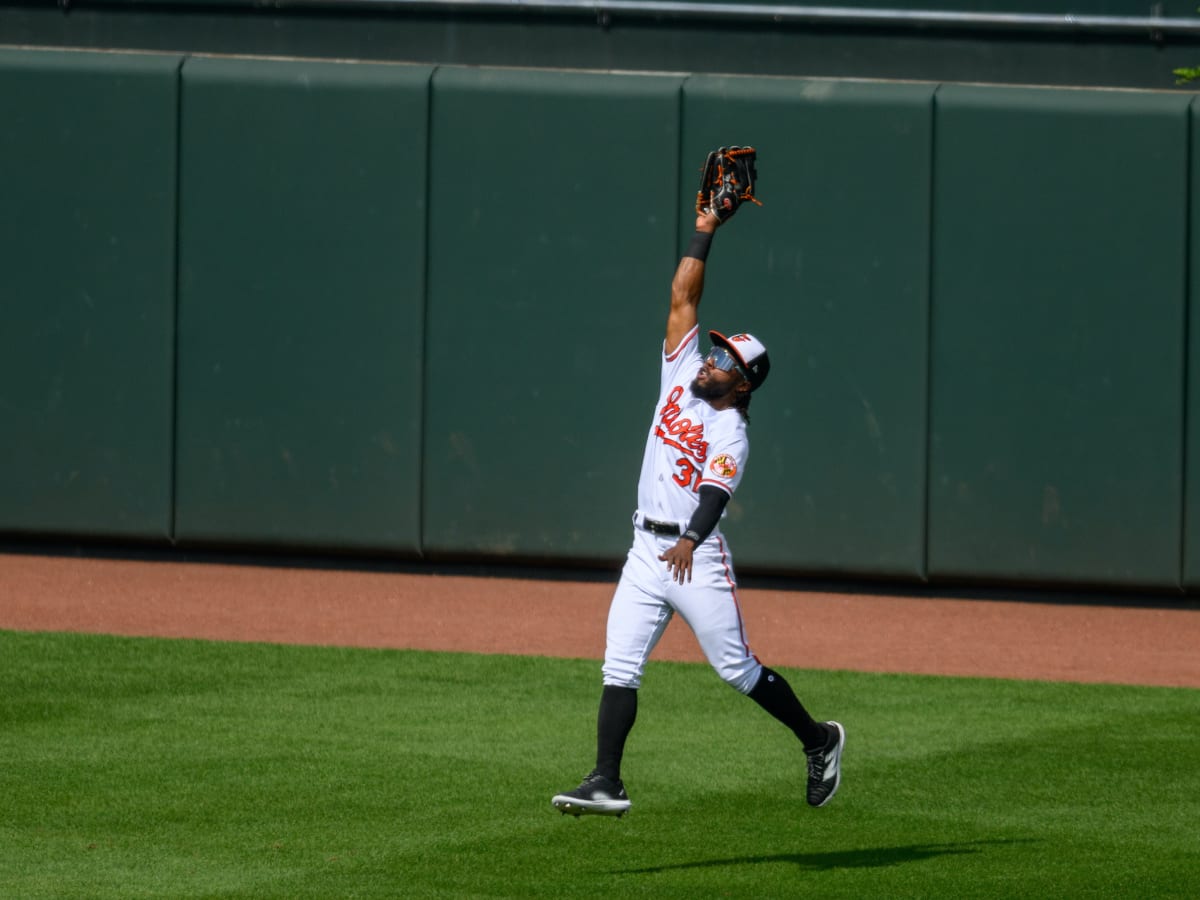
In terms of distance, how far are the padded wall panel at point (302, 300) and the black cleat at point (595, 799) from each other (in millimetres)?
6917

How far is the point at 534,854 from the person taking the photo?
256 inches

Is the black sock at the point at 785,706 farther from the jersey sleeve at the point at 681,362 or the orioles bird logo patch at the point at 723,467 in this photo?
the jersey sleeve at the point at 681,362

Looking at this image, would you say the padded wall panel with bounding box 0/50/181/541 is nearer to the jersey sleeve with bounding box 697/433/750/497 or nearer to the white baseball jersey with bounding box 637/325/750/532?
the white baseball jersey with bounding box 637/325/750/532

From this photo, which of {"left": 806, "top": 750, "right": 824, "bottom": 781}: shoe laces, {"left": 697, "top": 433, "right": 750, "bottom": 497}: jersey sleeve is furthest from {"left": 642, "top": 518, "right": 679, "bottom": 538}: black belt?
{"left": 806, "top": 750, "right": 824, "bottom": 781}: shoe laces

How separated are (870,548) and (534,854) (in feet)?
21.6

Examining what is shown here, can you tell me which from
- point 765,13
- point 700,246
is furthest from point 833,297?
point 700,246

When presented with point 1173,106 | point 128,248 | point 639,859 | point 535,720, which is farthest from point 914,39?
point 639,859

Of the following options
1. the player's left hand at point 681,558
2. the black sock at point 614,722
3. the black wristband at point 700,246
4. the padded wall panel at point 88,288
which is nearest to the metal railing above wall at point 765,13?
the padded wall panel at point 88,288

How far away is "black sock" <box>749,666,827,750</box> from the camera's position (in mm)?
6723

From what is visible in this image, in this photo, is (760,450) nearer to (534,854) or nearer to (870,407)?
(870,407)

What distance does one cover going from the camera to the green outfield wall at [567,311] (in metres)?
12.4

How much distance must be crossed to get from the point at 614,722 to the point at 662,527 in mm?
691

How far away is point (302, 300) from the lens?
43.2 ft

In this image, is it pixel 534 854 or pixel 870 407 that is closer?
pixel 534 854
